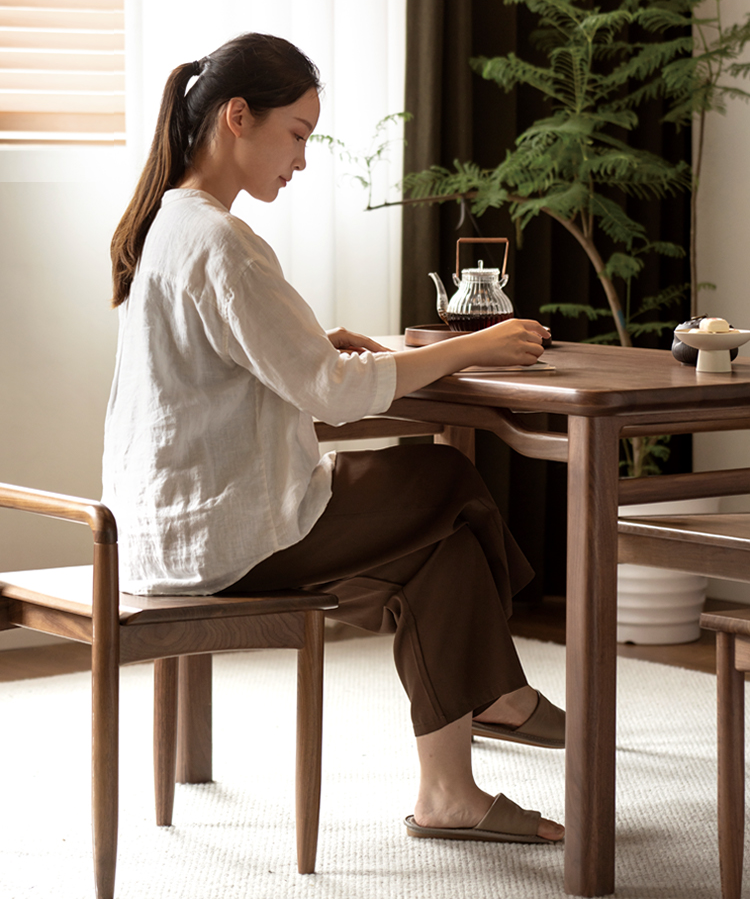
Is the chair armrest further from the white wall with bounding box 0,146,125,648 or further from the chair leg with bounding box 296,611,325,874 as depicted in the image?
the white wall with bounding box 0,146,125,648

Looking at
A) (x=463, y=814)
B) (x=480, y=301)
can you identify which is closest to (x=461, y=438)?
(x=480, y=301)

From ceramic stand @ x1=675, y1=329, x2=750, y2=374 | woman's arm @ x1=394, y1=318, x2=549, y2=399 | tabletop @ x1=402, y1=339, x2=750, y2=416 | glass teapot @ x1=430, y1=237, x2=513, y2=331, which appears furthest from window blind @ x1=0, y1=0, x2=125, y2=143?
ceramic stand @ x1=675, y1=329, x2=750, y2=374

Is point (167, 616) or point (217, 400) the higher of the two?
point (217, 400)

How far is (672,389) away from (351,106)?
196cm

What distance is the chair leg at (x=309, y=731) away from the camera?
1805 millimetres

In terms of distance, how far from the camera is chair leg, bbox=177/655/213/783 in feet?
7.18

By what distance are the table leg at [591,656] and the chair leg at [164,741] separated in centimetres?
65

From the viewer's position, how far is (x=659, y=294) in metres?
3.79

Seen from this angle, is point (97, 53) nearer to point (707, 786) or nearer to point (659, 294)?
point (659, 294)

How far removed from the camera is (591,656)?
173 centimetres

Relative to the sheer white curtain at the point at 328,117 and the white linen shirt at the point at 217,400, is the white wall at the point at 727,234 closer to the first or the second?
the sheer white curtain at the point at 328,117

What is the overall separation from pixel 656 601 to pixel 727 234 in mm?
1153

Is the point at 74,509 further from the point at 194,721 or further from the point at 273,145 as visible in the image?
the point at 194,721

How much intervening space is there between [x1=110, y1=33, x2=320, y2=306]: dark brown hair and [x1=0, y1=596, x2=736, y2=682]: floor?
1428mm
